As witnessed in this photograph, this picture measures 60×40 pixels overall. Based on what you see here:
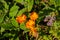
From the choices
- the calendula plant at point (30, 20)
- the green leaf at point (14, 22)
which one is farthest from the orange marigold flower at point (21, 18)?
the green leaf at point (14, 22)

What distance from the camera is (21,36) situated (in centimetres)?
221

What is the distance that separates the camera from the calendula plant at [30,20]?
1887 millimetres

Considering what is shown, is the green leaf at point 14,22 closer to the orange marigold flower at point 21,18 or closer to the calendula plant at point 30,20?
the calendula plant at point 30,20

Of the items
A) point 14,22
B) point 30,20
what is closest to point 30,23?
point 30,20

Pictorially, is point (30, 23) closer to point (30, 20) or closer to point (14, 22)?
point (30, 20)

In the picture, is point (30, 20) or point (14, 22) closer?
point (14, 22)

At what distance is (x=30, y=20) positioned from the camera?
1.99m

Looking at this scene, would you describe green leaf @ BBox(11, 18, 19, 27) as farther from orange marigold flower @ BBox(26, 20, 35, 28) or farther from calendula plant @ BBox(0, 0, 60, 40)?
orange marigold flower @ BBox(26, 20, 35, 28)

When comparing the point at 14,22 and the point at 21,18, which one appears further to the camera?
the point at 21,18

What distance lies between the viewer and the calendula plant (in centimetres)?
189

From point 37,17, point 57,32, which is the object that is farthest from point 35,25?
point 57,32

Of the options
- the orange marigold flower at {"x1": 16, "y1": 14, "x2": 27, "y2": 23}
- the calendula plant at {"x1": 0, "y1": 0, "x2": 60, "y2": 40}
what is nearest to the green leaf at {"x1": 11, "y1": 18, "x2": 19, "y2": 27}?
the calendula plant at {"x1": 0, "y1": 0, "x2": 60, "y2": 40}

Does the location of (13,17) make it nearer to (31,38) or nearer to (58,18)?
(31,38)

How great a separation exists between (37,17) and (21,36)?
1.12ft
